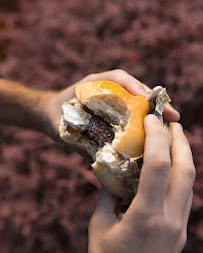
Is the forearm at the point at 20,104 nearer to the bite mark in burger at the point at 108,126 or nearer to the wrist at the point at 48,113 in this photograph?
the wrist at the point at 48,113

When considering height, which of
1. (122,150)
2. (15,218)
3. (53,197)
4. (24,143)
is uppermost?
(122,150)

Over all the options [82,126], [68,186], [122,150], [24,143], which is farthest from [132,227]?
[24,143]

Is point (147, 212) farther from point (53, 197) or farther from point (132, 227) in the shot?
point (53, 197)

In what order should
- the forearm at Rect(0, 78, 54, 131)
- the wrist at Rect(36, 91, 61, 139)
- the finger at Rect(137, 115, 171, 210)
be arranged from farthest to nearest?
the forearm at Rect(0, 78, 54, 131) → the wrist at Rect(36, 91, 61, 139) → the finger at Rect(137, 115, 171, 210)

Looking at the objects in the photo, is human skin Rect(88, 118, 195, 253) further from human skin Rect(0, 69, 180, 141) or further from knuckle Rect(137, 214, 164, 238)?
human skin Rect(0, 69, 180, 141)

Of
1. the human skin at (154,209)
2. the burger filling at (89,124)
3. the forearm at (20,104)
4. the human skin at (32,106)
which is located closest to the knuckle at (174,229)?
the human skin at (154,209)

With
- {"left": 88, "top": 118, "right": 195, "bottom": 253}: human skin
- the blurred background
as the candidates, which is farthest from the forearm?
{"left": 88, "top": 118, "right": 195, "bottom": 253}: human skin
